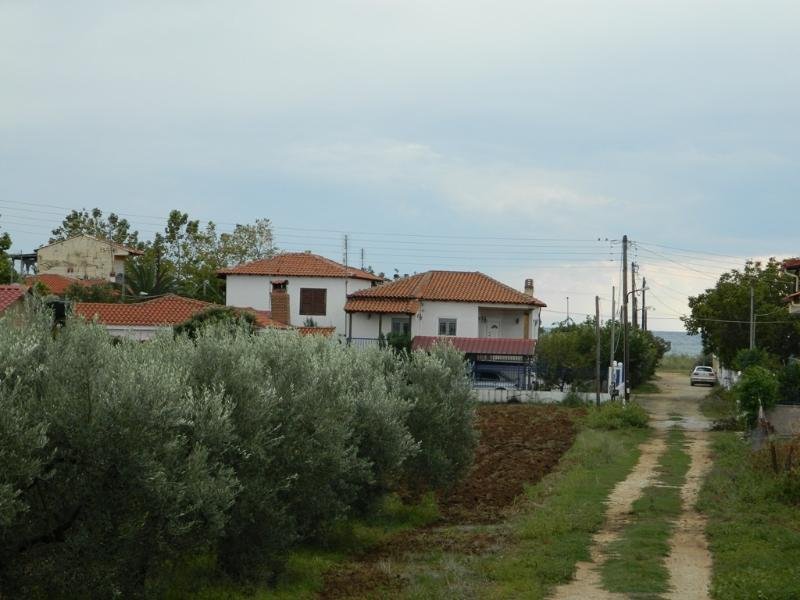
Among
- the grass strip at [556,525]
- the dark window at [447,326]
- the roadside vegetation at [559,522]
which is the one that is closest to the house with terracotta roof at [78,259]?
the dark window at [447,326]

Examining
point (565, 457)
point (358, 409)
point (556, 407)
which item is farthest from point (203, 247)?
point (358, 409)

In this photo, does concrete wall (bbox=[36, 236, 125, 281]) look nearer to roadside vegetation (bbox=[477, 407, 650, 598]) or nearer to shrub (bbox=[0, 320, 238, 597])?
roadside vegetation (bbox=[477, 407, 650, 598])

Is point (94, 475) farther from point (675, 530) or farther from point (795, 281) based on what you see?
point (795, 281)

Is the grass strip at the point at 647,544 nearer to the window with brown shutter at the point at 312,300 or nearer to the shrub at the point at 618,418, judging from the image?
the shrub at the point at 618,418

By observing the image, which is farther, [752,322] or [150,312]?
[752,322]

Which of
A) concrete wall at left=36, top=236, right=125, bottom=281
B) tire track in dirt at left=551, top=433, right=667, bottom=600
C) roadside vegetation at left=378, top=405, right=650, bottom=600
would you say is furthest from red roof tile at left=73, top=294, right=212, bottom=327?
concrete wall at left=36, top=236, right=125, bottom=281

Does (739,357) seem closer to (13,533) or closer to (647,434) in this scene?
(647,434)

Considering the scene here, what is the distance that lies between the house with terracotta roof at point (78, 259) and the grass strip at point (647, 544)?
61838 millimetres

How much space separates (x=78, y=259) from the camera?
8538 cm

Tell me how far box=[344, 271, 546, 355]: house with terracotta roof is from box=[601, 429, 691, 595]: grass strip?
36801 mm

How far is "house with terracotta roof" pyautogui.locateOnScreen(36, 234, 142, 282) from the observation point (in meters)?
84.9

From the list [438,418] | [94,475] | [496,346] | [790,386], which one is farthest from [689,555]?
[496,346]

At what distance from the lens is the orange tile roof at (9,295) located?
30.7 metres

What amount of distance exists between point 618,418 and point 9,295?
2574cm
